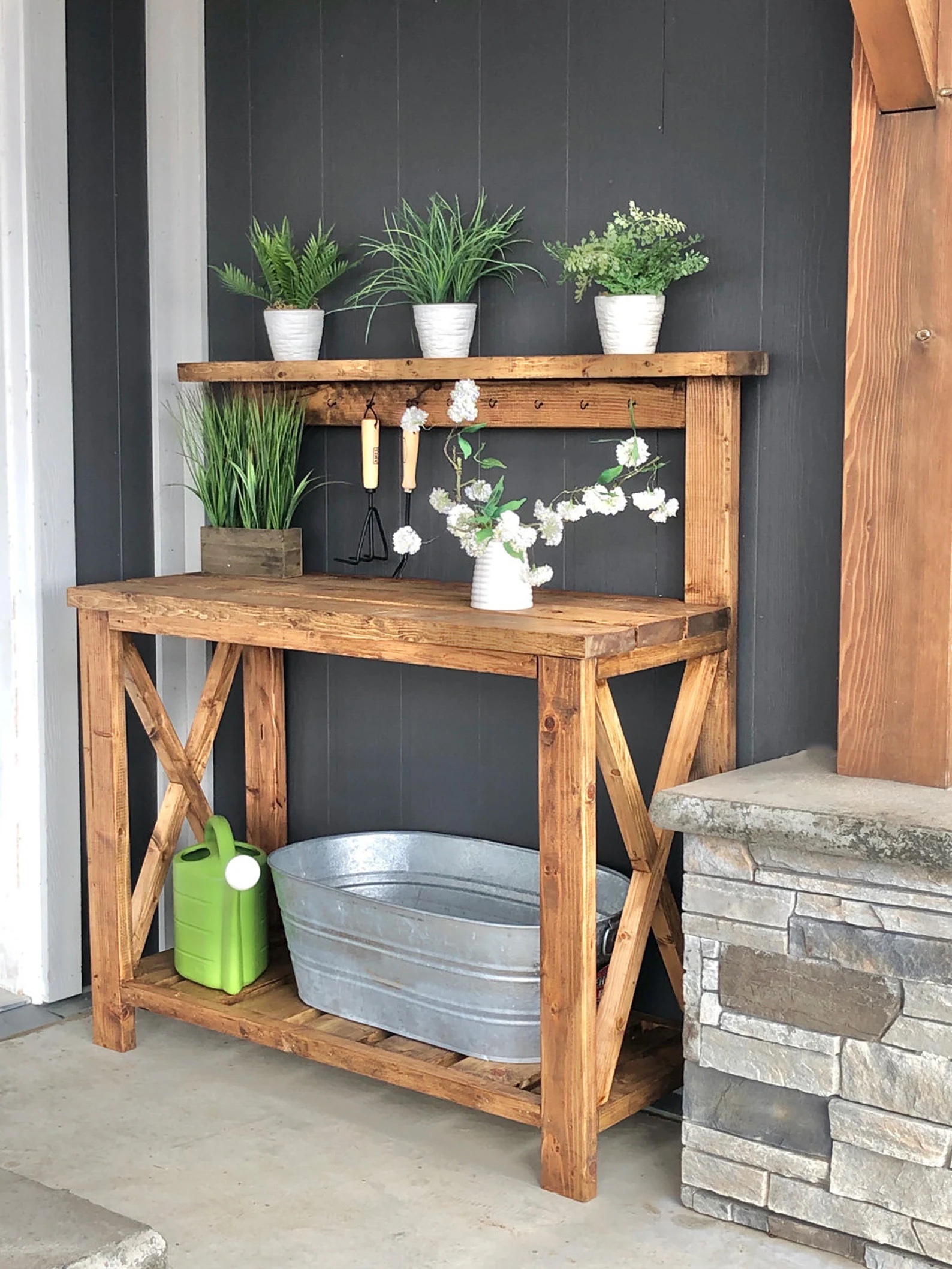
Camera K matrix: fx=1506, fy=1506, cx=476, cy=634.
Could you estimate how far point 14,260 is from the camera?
3379mm

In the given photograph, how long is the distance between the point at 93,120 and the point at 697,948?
7.76ft

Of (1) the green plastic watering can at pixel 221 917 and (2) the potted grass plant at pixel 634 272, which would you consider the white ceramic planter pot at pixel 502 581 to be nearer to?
(2) the potted grass plant at pixel 634 272

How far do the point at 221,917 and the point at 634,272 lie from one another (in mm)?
1619

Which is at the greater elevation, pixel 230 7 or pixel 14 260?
pixel 230 7

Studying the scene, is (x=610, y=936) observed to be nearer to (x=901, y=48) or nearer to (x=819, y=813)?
(x=819, y=813)

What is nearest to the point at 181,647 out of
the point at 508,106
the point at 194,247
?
the point at 194,247

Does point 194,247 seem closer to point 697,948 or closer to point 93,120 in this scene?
point 93,120

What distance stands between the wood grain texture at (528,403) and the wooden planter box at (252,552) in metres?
0.29

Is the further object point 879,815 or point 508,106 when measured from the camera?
point 508,106

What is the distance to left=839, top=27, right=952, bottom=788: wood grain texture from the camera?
2426 mm

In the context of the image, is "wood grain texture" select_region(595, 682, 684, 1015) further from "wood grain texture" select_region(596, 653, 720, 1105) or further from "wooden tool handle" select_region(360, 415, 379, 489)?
"wooden tool handle" select_region(360, 415, 379, 489)

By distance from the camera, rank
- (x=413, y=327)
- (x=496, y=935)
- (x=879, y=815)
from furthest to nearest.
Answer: (x=413, y=327) < (x=496, y=935) < (x=879, y=815)

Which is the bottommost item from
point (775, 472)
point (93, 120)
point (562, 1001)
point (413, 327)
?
point (562, 1001)

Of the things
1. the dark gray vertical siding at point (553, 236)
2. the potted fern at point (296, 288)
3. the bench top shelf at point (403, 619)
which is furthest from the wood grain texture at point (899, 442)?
Result: the potted fern at point (296, 288)
